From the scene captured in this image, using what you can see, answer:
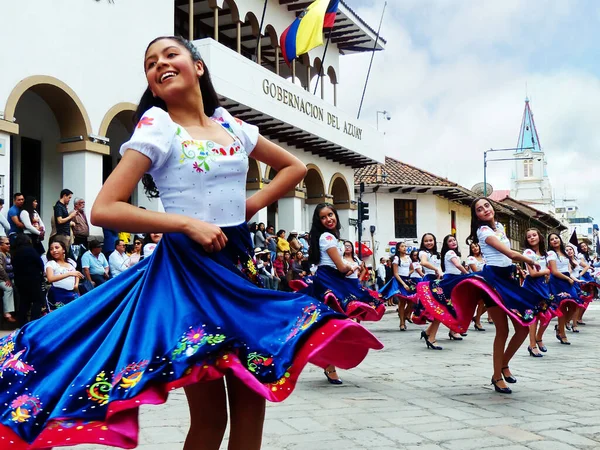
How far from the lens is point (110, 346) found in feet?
7.14

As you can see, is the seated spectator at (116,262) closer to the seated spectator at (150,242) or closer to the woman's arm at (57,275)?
the seated spectator at (150,242)

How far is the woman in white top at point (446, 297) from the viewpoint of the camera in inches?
271

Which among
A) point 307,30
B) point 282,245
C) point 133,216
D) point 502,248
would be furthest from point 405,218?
point 133,216

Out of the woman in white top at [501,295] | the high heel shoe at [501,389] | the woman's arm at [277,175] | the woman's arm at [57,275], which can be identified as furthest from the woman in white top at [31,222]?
the woman's arm at [277,175]

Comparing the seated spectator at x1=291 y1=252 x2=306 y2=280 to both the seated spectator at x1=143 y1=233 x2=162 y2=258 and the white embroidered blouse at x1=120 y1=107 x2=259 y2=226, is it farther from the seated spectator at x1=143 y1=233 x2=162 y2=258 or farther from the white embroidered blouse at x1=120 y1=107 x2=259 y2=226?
the white embroidered blouse at x1=120 y1=107 x2=259 y2=226

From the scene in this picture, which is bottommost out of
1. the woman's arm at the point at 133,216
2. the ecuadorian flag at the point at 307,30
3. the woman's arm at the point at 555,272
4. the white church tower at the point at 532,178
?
the woman's arm at the point at 555,272

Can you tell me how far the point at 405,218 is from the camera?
124 ft

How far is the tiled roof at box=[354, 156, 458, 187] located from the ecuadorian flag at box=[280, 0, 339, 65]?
14.8m

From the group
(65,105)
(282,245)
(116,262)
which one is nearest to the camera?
(116,262)

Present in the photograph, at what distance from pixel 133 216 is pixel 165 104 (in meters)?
0.58

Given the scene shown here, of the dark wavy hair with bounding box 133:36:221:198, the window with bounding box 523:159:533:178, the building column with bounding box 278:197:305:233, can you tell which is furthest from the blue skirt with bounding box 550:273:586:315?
the window with bounding box 523:159:533:178

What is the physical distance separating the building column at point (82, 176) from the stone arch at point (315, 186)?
1142 cm

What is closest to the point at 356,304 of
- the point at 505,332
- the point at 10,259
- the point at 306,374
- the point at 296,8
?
the point at 306,374

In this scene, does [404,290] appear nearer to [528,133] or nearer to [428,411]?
[428,411]
